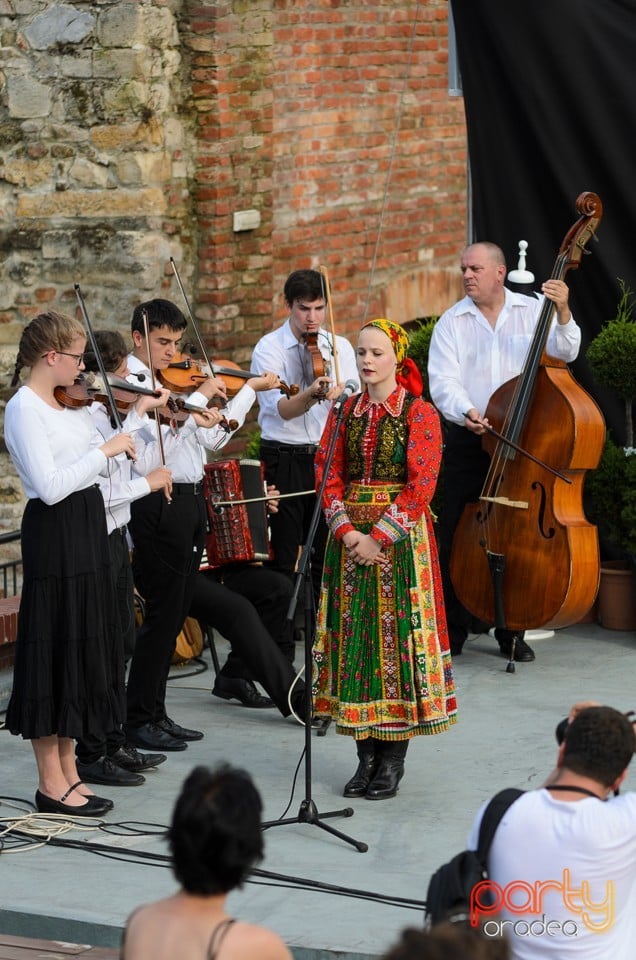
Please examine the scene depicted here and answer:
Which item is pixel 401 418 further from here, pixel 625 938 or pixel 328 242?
pixel 328 242

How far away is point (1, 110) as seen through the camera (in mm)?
8102

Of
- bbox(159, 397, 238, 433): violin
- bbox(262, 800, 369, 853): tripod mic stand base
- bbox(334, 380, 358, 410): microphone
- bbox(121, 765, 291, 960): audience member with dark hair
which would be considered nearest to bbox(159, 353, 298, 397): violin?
bbox(159, 397, 238, 433): violin

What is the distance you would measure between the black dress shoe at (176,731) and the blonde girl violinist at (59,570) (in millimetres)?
699

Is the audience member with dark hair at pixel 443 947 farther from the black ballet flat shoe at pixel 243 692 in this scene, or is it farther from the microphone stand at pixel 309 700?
the black ballet flat shoe at pixel 243 692

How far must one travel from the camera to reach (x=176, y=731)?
5957 mm

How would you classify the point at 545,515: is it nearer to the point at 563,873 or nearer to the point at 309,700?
the point at 309,700

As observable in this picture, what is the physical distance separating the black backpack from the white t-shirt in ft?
0.07

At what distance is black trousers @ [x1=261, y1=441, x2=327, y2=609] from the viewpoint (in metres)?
6.60

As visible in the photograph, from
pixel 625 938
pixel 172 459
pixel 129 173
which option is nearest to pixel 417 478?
pixel 172 459

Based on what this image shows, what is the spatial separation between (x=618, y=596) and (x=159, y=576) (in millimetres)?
2533

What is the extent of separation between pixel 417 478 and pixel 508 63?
2859mm

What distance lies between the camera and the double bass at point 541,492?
20.7 feet

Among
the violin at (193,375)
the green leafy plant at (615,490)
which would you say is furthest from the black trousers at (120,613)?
the green leafy plant at (615,490)

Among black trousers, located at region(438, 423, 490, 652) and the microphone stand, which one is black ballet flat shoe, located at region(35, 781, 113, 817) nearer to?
the microphone stand
